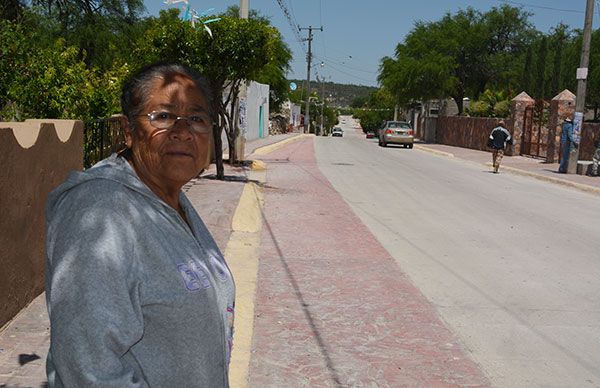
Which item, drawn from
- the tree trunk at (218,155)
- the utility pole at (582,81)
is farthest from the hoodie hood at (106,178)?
the utility pole at (582,81)

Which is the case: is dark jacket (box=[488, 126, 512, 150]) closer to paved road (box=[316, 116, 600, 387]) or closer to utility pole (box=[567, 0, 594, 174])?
utility pole (box=[567, 0, 594, 174])

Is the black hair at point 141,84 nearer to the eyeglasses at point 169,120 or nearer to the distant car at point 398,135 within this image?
the eyeglasses at point 169,120

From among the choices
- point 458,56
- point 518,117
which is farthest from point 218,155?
point 458,56

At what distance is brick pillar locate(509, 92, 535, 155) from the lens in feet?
101

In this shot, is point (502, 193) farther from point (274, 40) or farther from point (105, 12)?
point (105, 12)

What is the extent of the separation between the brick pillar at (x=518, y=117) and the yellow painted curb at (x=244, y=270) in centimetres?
2101

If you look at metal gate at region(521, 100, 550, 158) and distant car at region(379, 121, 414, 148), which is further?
distant car at region(379, 121, 414, 148)

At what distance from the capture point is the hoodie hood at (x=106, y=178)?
5.50ft

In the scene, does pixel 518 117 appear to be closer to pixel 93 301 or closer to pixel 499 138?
pixel 499 138

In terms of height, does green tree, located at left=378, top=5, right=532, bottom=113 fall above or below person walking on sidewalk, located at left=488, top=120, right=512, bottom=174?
above

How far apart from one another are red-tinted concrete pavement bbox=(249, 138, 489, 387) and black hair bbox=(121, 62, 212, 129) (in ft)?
8.90

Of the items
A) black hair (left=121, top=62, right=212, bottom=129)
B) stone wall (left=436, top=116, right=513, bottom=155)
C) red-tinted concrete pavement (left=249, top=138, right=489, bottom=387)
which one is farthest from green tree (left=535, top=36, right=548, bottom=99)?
black hair (left=121, top=62, right=212, bottom=129)

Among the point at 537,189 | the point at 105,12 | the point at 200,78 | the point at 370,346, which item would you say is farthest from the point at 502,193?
the point at 105,12

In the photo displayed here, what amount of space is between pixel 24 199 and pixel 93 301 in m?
3.91
